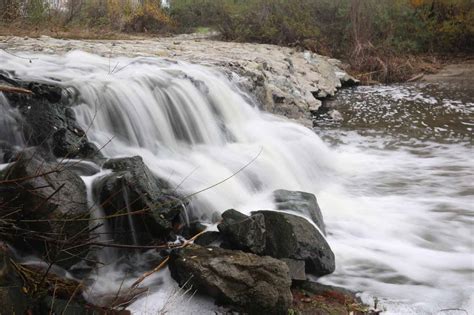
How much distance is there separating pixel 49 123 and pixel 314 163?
390cm

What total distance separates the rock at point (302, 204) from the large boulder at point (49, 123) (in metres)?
2.04

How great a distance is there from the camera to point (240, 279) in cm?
348

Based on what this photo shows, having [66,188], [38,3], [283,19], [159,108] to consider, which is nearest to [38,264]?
[66,188]

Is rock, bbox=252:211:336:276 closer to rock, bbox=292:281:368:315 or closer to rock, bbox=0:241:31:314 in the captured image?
rock, bbox=292:281:368:315

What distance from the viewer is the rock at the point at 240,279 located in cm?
343

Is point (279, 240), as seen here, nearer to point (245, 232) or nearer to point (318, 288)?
point (245, 232)

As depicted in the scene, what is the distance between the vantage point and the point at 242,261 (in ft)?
11.9

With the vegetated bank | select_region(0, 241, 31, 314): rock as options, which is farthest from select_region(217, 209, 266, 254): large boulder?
the vegetated bank

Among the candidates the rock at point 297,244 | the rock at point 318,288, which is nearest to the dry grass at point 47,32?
the rock at point 297,244

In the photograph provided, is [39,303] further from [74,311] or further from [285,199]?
[285,199]

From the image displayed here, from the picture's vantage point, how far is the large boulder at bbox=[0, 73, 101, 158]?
470 centimetres

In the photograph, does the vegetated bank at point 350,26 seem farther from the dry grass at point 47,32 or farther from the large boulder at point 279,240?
the large boulder at point 279,240

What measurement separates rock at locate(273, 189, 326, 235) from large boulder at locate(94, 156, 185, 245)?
4.40ft

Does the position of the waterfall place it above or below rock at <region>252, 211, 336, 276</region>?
above
